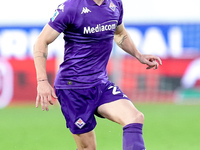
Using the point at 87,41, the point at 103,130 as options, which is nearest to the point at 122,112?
the point at 87,41

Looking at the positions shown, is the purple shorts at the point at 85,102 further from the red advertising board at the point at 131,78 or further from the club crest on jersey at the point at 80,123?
the red advertising board at the point at 131,78

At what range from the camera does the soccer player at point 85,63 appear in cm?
527

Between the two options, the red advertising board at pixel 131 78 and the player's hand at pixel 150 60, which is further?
the red advertising board at pixel 131 78

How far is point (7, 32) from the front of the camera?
1425 cm

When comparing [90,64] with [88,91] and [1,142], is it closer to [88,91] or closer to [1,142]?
[88,91]

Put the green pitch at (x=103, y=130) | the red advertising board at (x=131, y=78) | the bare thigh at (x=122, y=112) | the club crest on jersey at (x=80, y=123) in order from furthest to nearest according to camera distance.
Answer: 1. the red advertising board at (x=131, y=78)
2. the green pitch at (x=103, y=130)
3. the club crest on jersey at (x=80, y=123)
4. the bare thigh at (x=122, y=112)

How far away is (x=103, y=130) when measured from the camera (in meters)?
10.2

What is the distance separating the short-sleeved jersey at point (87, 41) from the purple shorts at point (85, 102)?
2.5 inches

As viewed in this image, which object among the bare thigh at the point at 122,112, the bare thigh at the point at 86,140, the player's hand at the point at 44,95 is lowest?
the bare thigh at the point at 86,140

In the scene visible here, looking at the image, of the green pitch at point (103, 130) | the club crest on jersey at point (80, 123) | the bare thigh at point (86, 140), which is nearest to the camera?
the club crest on jersey at point (80, 123)

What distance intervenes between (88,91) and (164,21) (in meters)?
9.83

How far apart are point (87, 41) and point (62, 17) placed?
408 mm

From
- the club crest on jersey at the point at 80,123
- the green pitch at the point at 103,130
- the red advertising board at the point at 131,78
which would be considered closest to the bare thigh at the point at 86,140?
the club crest on jersey at the point at 80,123

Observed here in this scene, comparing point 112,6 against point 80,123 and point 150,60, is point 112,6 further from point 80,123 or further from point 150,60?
point 80,123
